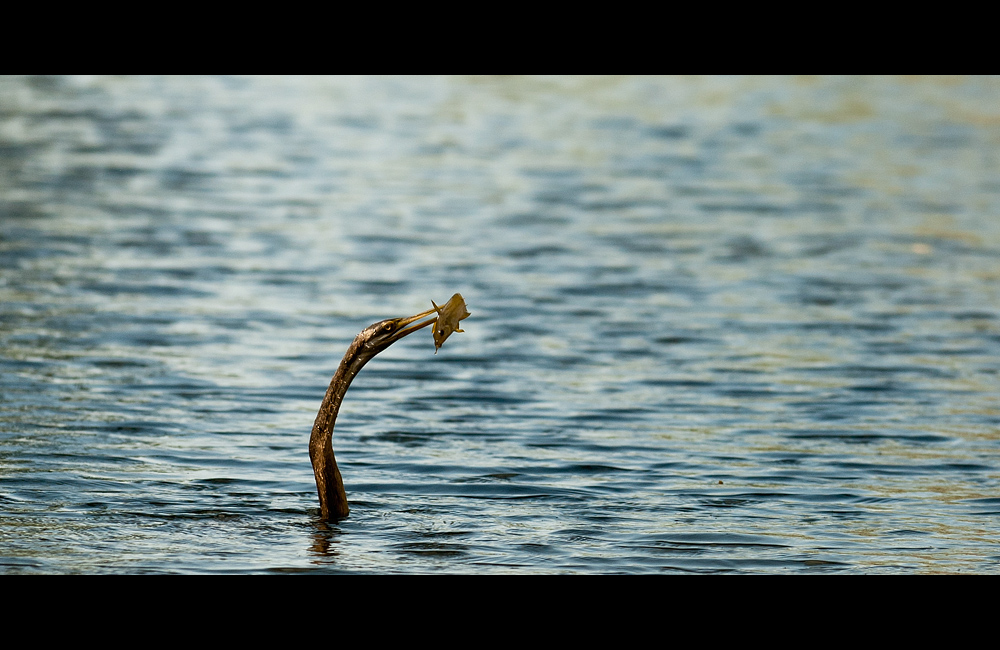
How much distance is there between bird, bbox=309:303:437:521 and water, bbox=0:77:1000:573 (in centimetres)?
15

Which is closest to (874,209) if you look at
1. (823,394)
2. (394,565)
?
(823,394)

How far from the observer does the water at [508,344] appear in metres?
7.83

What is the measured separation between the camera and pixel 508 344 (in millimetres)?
12508

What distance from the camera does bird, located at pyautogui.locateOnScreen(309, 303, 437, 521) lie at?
711 cm

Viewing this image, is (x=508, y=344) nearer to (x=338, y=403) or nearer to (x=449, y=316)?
(x=338, y=403)

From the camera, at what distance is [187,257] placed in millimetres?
15406

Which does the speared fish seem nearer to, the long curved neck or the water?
the long curved neck

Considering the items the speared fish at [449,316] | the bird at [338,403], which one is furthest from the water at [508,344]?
the speared fish at [449,316]

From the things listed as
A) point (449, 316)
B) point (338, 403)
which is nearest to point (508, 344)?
point (338, 403)

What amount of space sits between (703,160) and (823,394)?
11139mm

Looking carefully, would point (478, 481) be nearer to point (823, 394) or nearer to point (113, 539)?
point (113, 539)

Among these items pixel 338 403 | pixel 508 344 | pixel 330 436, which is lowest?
pixel 330 436

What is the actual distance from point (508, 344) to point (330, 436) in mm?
5190

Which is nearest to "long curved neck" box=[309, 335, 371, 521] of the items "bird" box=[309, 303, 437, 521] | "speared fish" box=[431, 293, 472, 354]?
"bird" box=[309, 303, 437, 521]
